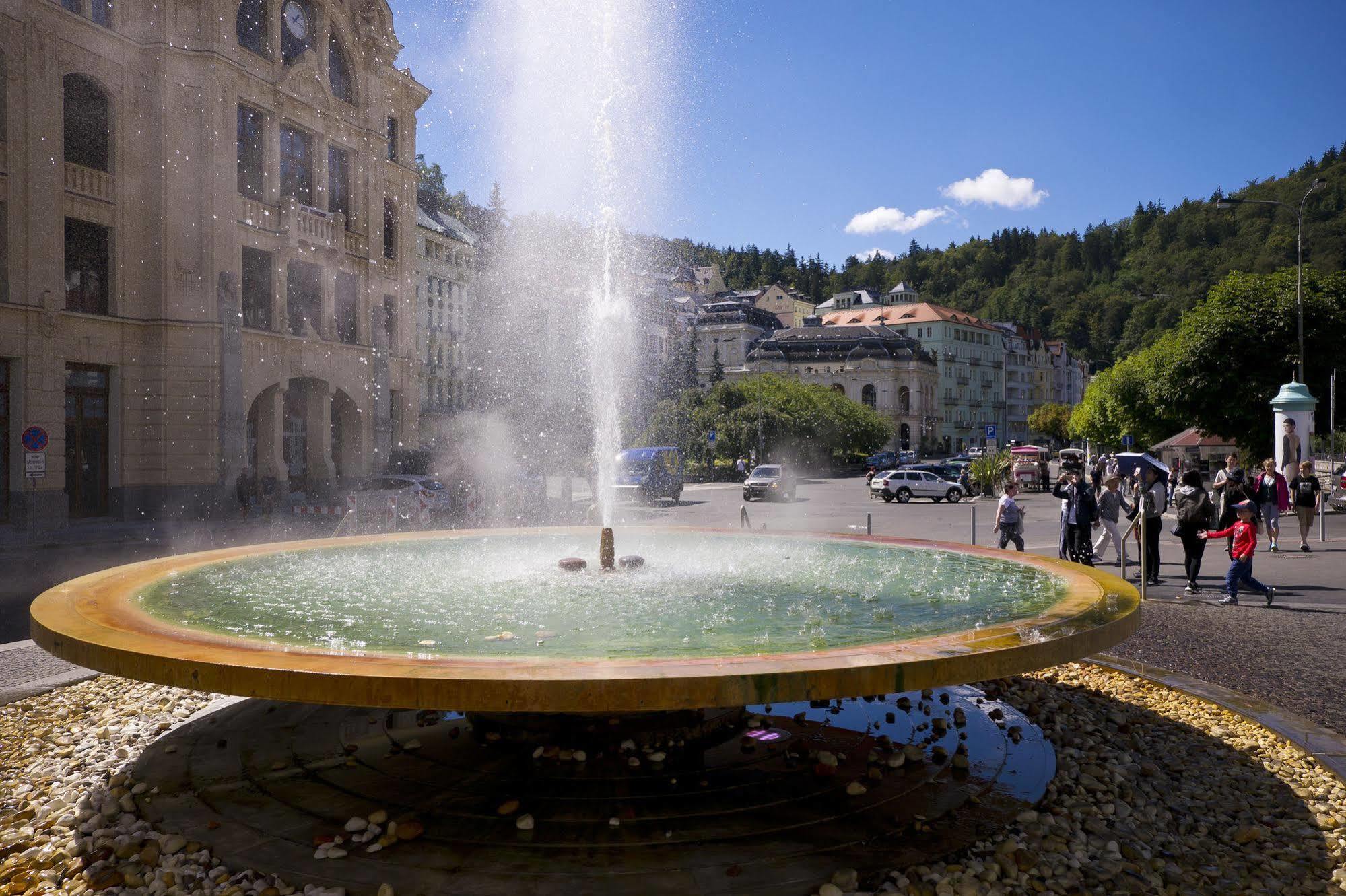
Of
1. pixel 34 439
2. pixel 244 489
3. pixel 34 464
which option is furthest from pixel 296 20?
pixel 34 464

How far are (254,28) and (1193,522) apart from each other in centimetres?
3085

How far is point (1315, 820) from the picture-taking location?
4770 millimetres

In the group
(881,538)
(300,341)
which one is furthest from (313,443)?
(881,538)

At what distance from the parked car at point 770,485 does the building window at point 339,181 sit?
63.2 feet

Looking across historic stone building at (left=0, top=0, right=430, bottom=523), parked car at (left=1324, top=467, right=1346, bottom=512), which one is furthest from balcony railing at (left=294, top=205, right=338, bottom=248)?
parked car at (left=1324, top=467, right=1346, bottom=512)

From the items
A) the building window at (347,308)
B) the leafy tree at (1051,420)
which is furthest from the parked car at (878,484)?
the leafy tree at (1051,420)

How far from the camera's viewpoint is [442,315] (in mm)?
68625

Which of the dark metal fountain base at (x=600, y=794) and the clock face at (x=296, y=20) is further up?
the clock face at (x=296, y=20)

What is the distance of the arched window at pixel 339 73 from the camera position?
34000 mm

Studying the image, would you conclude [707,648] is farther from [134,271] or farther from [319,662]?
[134,271]

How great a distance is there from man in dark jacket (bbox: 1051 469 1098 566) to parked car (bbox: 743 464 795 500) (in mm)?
24346

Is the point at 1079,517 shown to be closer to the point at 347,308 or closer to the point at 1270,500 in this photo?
the point at 1270,500

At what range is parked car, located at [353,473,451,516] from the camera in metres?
23.0

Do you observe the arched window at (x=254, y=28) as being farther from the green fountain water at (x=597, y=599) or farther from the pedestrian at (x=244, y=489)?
the green fountain water at (x=597, y=599)
